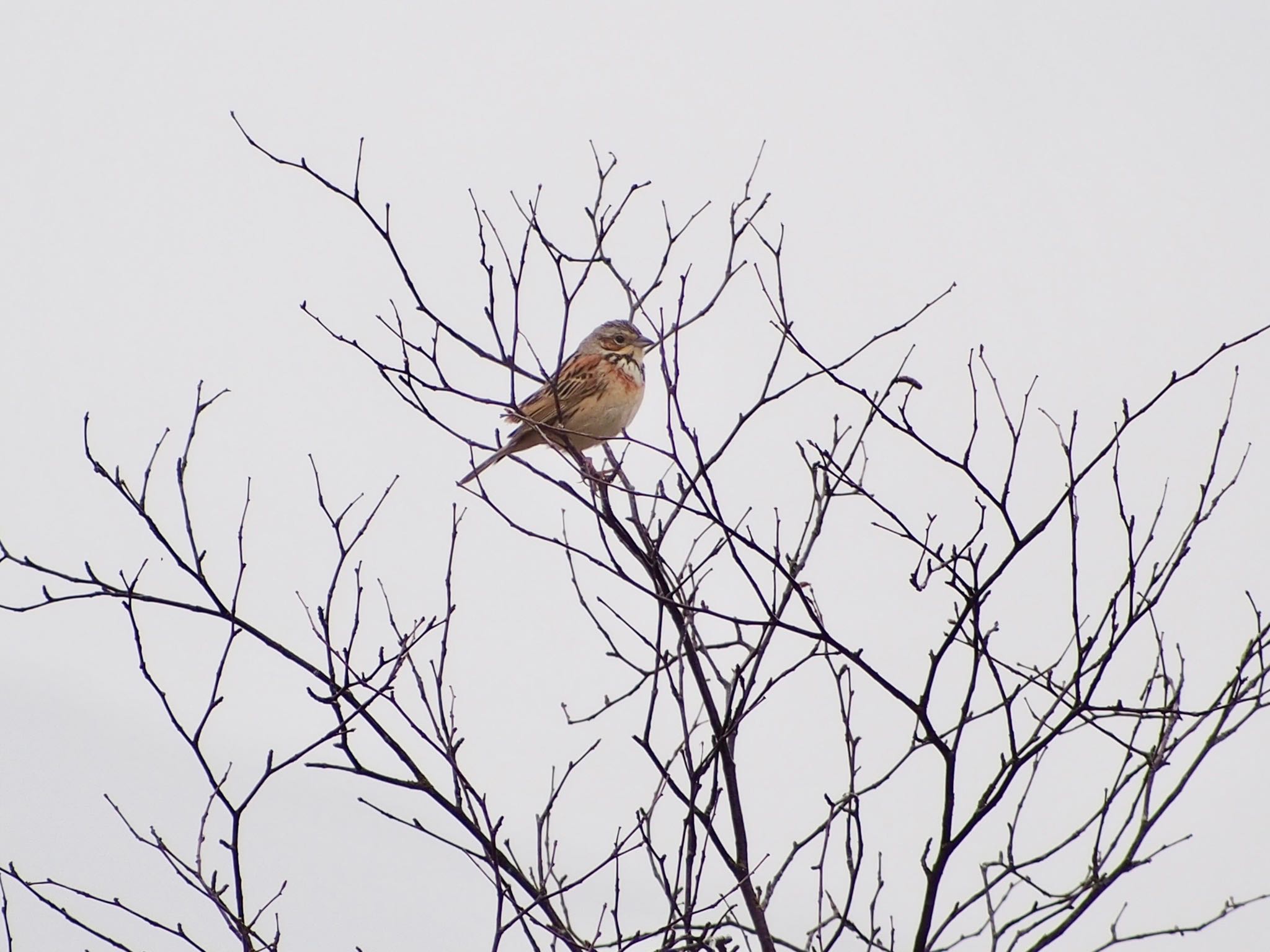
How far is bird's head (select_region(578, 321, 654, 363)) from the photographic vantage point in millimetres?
7113

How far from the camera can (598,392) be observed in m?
6.84

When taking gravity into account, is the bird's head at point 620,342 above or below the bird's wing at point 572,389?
above

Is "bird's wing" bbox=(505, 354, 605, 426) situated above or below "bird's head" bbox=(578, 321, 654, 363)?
below

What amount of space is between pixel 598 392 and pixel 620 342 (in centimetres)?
45

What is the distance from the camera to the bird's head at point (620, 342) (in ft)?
23.3

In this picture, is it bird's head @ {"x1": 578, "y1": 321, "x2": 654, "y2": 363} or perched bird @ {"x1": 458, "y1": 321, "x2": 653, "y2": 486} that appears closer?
perched bird @ {"x1": 458, "y1": 321, "x2": 653, "y2": 486}

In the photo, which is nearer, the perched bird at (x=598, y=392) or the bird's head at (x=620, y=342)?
the perched bird at (x=598, y=392)

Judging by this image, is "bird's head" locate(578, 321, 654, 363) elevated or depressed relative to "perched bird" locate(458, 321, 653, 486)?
elevated

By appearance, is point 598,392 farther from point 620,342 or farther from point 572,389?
point 620,342

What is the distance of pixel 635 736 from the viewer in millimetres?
3426

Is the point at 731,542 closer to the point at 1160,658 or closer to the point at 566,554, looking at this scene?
the point at 566,554

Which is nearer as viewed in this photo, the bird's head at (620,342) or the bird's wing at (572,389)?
the bird's wing at (572,389)

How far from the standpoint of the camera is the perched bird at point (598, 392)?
6.75 meters

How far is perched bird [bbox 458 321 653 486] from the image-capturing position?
22.1ft
